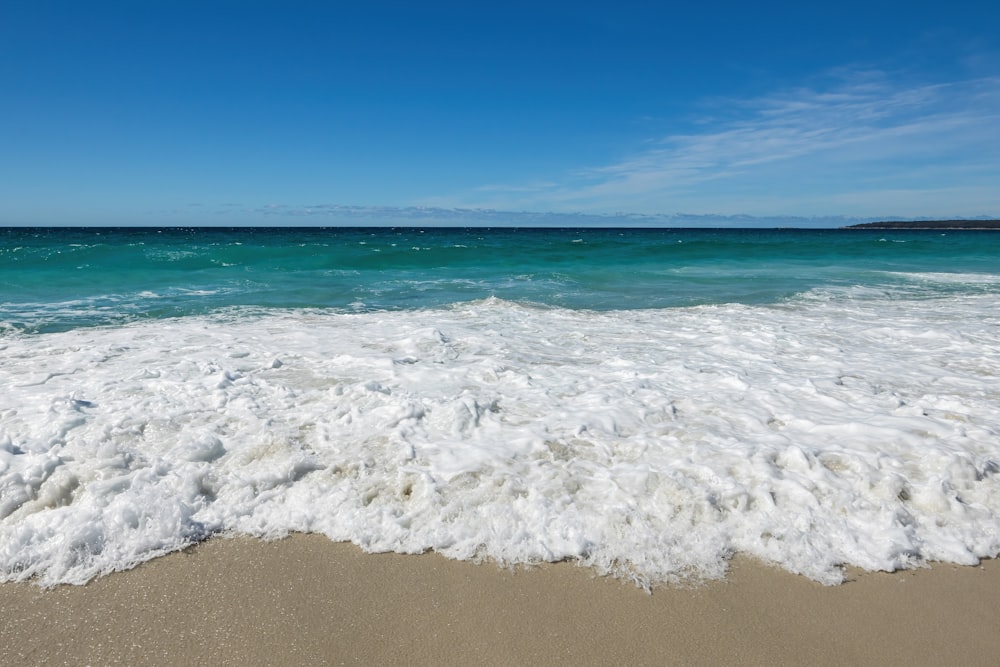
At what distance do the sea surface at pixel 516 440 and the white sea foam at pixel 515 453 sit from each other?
0.06 feet

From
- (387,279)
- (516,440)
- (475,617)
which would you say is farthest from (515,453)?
(387,279)

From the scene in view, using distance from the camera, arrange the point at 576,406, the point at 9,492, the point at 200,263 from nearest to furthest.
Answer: the point at 9,492
the point at 576,406
the point at 200,263

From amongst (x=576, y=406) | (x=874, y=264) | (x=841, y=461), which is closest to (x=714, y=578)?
(x=841, y=461)

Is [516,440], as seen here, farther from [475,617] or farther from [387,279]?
[387,279]

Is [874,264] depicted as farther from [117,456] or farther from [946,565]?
[117,456]

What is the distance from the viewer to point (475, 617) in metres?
2.50

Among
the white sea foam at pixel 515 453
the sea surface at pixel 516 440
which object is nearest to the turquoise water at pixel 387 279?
the sea surface at pixel 516 440

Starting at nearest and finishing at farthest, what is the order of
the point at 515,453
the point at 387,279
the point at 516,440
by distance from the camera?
the point at 515,453
the point at 516,440
the point at 387,279

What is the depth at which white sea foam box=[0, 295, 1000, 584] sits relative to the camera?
2969 millimetres

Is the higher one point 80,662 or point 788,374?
point 788,374

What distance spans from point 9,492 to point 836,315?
10598mm

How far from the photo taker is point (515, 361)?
6250mm

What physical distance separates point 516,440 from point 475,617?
1.68m

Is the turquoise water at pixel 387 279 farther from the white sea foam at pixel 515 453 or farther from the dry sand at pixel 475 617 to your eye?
the dry sand at pixel 475 617
